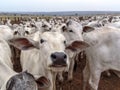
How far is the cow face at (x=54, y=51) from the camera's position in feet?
16.1

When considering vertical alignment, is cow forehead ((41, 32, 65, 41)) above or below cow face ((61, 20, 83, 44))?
above

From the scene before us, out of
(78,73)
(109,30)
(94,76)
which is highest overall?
(109,30)

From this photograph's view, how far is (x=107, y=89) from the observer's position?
922cm

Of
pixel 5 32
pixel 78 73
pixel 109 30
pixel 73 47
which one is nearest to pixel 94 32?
pixel 109 30

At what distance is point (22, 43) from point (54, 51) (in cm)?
70

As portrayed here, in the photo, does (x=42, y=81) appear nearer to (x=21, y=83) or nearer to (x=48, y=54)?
(x=21, y=83)

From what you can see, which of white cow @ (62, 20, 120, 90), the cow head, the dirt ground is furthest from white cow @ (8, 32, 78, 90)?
the dirt ground

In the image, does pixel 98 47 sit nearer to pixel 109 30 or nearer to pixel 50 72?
pixel 109 30

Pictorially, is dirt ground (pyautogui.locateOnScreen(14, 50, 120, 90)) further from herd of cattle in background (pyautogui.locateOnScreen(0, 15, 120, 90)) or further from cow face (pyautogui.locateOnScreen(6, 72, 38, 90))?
cow face (pyautogui.locateOnScreen(6, 72, 38, 90))

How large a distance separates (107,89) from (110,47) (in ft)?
8.18

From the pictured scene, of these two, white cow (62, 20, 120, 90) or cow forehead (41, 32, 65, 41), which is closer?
cow forehead (41, 32, 65, 41)

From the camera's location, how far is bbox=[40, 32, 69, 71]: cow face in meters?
4.90

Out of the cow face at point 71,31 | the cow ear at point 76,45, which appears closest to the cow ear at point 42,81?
the cow ear at point 76,45

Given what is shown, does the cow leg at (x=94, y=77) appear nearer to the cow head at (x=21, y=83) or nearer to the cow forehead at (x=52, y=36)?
the cow forehead at (x=52, y=36)
